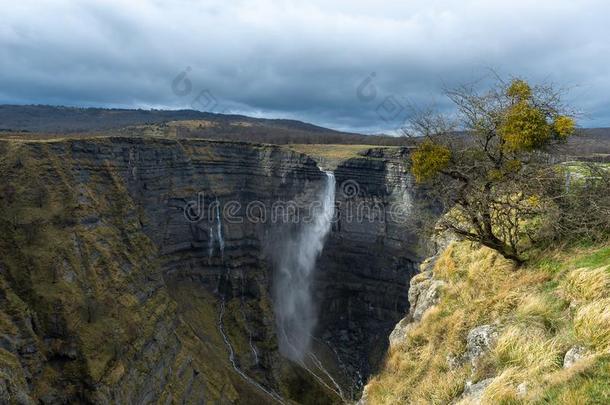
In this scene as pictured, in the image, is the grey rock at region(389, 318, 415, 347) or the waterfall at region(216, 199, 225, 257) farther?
the waterfall at region(216, 199, 225, 257)

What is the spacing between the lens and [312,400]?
55156mm

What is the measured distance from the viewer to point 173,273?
62.1m

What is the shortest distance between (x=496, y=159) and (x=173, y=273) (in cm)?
5418

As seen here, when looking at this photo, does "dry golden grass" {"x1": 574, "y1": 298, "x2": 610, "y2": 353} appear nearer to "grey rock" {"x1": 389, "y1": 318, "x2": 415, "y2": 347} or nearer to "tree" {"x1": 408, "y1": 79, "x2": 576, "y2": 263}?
"tree" {"x1": 408, "y1": 79, "x2": 576, "y2": 263}

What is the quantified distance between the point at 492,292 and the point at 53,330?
3390 centimetres

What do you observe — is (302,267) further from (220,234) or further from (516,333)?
(516,333)

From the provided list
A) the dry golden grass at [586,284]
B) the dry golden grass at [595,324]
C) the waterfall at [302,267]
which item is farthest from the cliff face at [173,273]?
the dry golden grass at [595,324]

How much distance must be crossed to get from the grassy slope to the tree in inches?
64.1

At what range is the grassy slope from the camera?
825 centimetres

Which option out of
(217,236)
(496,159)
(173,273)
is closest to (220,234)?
(217,236)

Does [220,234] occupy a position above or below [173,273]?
above

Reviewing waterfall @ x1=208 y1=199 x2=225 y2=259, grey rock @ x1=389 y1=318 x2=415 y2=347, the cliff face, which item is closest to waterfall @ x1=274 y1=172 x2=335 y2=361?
the cliff face

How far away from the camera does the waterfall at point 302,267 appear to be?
6900 cm

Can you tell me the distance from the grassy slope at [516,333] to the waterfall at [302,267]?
168 feet
